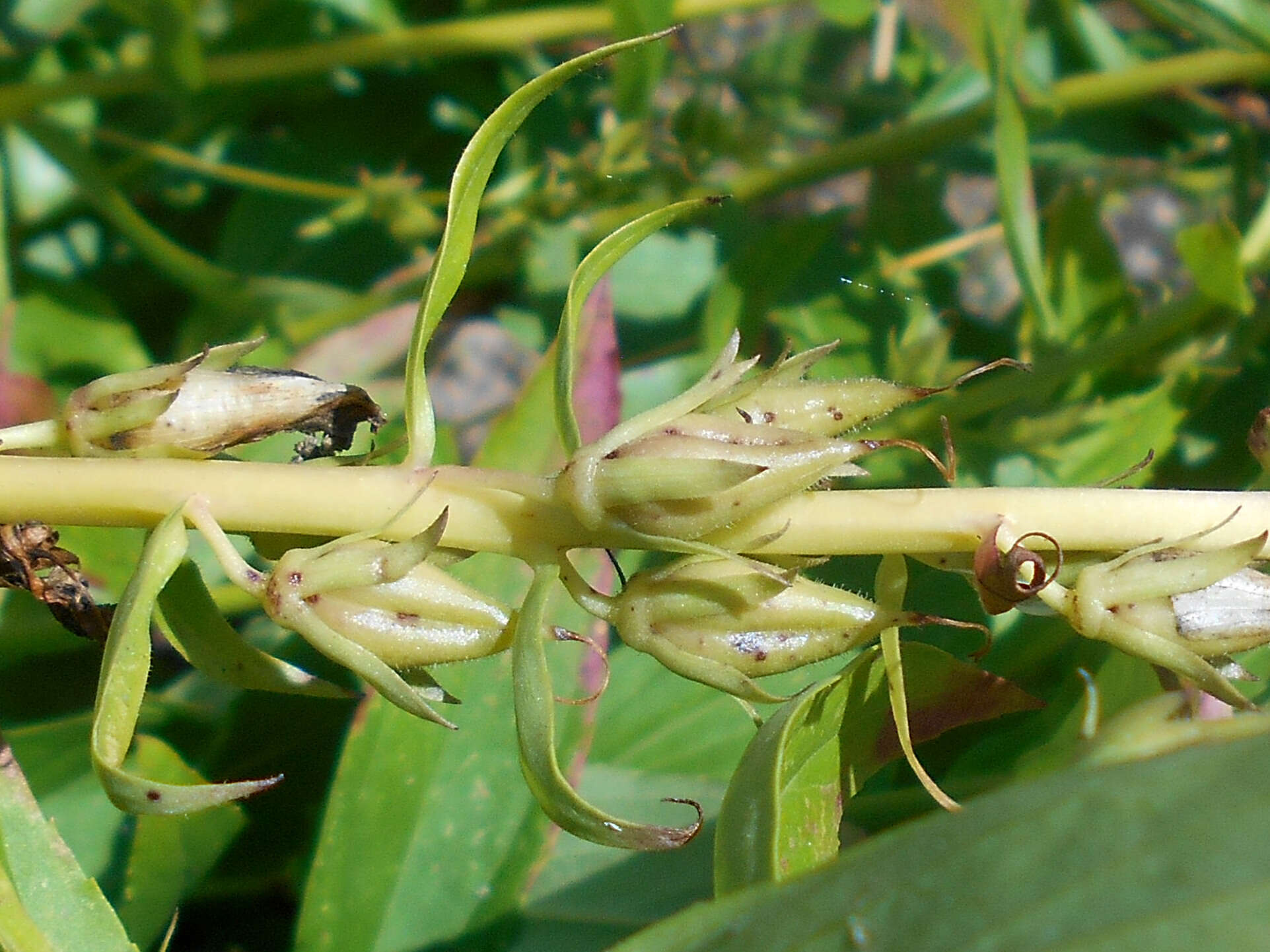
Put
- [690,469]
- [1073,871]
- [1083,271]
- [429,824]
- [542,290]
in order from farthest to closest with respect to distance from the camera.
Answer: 1. [542,290]
2. [1083,271]
3. [429,824]
4. [690,469]
5. [1073,871]

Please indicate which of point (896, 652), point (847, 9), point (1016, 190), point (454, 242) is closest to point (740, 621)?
point (896, 652)

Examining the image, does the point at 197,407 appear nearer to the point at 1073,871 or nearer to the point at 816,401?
the point at 816,401

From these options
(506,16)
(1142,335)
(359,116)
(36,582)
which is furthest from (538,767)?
(359,116)

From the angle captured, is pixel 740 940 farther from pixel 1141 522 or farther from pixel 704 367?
pixel 704 367

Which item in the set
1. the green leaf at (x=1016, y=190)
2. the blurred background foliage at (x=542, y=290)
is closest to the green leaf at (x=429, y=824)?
the blurred background foliage at (x=542, y=290)

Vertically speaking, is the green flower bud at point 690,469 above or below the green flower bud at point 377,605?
above

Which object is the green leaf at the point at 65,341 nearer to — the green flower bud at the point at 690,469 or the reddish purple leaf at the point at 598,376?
the reddish purple leaf at the point at 598,376
